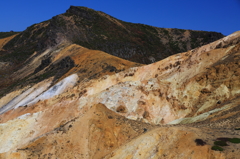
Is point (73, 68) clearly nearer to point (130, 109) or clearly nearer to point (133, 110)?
point (130, 109)

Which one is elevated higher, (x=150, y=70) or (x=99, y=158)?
(x=150, y=70)

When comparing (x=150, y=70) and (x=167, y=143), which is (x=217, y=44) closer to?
(x=150, y=70)

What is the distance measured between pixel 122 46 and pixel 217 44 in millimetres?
46370

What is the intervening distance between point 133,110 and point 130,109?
1.11ft

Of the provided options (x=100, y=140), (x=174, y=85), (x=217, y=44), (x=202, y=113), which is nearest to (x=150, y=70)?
(x=174, y=85)

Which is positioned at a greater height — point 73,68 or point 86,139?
point 73,68

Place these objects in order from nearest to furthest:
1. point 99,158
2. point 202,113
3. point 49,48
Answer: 1. point 99,158
2. point 202,113
3. point 49,48

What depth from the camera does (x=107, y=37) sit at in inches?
3132

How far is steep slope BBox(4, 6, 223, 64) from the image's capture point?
244 ft

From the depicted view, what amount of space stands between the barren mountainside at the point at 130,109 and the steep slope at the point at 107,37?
17.0 meters

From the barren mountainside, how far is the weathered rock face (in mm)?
71

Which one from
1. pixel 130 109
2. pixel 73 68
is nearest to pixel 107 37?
pixel 73 68

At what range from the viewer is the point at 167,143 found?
54.1 feet

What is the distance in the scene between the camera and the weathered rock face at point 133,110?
17438mm
